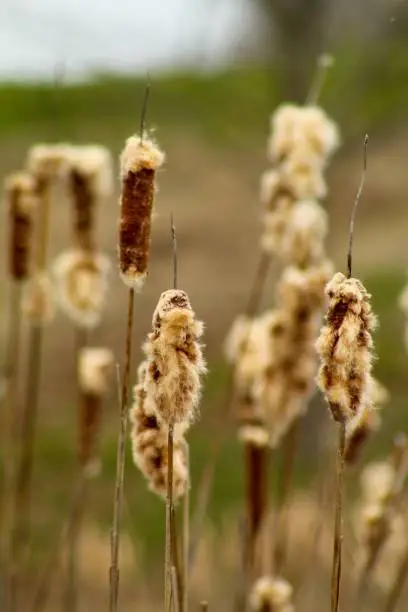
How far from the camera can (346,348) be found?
562 mm

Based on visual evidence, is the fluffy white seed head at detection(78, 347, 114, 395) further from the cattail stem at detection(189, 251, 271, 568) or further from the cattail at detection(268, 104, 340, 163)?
the cattail at detection(268, 104, 340, 163)

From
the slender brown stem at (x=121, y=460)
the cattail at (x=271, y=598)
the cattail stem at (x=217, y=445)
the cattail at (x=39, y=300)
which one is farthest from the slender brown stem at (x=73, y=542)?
the slender brown stem at (x=121, y=460)

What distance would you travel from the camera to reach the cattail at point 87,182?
963 mm

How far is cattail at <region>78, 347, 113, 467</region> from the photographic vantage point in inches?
38.3

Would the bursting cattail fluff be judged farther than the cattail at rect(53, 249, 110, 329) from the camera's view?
No

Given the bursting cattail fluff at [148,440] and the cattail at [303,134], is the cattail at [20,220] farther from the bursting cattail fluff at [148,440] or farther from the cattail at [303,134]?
the bursting cattail fluff at [148,440]

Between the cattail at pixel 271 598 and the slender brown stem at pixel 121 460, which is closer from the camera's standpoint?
the slender brown stem at pixel 121 460

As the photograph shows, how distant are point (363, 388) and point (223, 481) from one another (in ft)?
10.5

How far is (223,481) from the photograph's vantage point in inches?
147

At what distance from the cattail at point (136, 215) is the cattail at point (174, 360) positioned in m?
0.06

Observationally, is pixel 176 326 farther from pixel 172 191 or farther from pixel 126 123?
pixel 126 123

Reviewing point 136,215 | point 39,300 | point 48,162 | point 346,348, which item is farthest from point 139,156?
point 39,300

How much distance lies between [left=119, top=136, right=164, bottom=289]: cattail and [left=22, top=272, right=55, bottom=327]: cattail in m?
0.49

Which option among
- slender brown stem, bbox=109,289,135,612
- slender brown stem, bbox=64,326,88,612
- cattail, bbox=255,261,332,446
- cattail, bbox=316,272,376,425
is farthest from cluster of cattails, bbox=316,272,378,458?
slender brown stem, bbox=64,326,88,612
